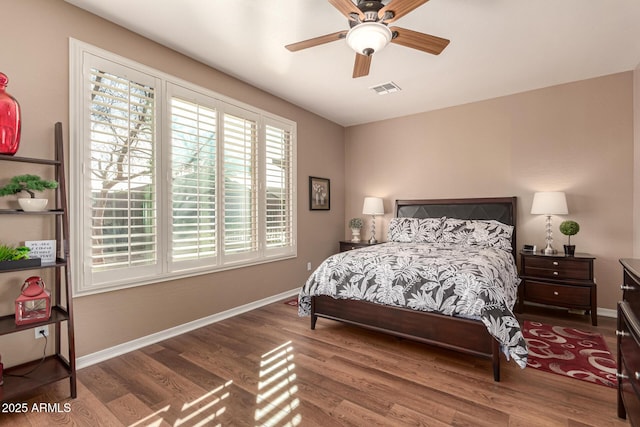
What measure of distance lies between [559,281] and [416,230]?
171 centimetres

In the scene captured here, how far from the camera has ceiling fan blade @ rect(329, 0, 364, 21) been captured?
196 centimetres

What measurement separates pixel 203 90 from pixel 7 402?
2988 millimetres

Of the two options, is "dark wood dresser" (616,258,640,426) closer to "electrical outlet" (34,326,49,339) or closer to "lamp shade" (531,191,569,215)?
"lamp shade" (531,191,569,215)

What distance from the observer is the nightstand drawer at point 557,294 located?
342 cm

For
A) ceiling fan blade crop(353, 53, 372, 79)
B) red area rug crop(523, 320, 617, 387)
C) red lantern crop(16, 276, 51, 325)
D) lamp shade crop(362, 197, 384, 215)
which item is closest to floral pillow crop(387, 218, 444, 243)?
lamp shade crop(362, 197, 384, 215)

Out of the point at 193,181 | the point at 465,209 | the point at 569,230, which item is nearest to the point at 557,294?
the point at 569,230

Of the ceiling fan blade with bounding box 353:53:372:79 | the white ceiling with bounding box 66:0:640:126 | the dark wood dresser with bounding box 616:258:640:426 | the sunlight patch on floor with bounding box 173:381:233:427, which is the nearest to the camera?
the dark wood dresser with bounding box 616:258:640:426

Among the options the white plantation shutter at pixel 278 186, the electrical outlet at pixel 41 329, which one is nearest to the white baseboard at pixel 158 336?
the electrical outlet at pixel 41 329

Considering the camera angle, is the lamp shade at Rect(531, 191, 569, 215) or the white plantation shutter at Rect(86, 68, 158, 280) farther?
the lamp shade at Rect(531, 191, 569, 215)

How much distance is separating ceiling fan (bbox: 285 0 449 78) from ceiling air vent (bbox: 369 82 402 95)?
1528 millimetres

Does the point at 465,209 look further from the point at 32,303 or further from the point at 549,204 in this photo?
the point at 32,303

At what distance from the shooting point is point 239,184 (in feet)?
12.4

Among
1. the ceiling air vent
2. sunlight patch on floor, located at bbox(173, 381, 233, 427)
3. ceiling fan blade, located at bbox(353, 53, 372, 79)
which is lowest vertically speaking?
sunlight patch on floor, located at bbox(173, 381, 233, 427)

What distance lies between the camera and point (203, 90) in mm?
3373
